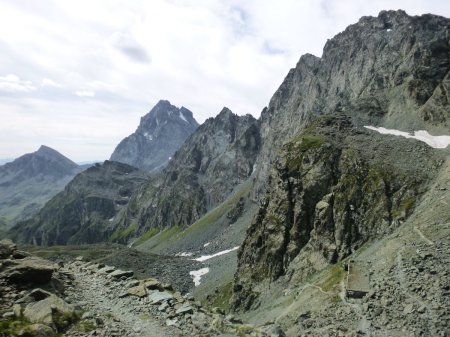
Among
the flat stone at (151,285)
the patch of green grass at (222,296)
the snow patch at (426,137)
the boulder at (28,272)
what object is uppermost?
the snow patch at (426,137)

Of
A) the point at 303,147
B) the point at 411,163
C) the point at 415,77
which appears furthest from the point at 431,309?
the point at 415,77

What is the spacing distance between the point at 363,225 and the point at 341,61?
147549mm

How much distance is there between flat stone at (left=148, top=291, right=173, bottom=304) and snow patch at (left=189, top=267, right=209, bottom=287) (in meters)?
95.8

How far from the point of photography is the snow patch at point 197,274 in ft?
410

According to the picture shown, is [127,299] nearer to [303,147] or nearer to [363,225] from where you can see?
[363,225]

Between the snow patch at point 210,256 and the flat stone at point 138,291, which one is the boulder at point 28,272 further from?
the snow patch at point 210,256

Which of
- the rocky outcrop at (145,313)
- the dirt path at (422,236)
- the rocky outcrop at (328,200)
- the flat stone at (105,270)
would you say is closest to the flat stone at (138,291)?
the rocky outcrop at (145,313)

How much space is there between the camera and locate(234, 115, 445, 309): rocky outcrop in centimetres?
6631

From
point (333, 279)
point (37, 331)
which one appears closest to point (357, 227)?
point (333, 279)

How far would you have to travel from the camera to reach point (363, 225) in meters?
66.6

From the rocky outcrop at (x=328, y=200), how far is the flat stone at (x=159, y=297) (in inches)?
1625

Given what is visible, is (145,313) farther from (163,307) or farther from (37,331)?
(37,331)

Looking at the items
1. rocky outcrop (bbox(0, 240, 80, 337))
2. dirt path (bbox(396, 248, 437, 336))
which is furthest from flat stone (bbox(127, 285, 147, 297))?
dirt path (bbox(396, 248, 437, 336))

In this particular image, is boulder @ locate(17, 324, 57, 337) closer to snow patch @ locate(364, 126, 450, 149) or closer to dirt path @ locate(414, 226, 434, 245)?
dirt path @ locate(414, 226, 434, 245)
